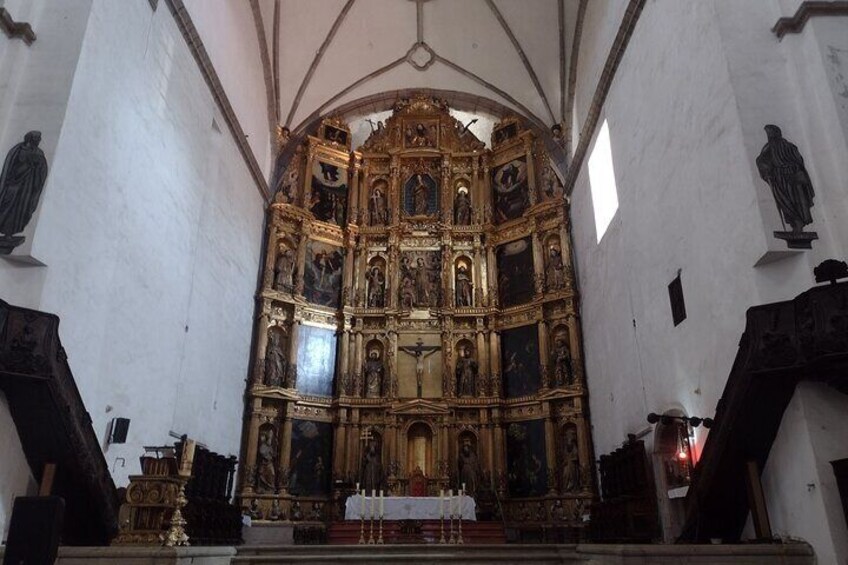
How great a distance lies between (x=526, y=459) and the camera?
59.0ft

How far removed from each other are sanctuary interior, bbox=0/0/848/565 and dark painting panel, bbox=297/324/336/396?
0.22 ft

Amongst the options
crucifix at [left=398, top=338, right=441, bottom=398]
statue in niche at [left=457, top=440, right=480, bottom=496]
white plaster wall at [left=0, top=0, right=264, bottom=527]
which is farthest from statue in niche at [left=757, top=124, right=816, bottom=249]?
crucifix at [left=398, top=338, right=441, bottom=398]

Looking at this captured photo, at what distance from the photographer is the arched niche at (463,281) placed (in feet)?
66.1

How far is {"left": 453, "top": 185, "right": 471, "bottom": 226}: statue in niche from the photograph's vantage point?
21.2 meters

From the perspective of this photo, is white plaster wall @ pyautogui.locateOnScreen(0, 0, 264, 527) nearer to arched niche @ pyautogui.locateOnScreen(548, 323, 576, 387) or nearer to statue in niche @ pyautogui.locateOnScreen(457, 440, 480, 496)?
statue in niche @ pyautogui.locateOnScreen(457, 440, 480, 496)

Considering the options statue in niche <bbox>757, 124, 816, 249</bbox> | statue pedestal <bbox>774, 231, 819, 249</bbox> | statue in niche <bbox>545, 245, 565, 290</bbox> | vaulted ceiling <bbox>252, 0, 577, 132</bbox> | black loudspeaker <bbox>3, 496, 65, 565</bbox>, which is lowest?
black loudspeaker <bbox>3, 496, 65, 565</bbox>

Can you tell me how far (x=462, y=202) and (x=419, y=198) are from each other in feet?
4.60

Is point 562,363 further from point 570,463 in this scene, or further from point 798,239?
point 798,239

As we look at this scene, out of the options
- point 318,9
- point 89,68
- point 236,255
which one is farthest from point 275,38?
point 89,68

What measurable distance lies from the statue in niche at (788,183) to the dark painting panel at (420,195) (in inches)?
524

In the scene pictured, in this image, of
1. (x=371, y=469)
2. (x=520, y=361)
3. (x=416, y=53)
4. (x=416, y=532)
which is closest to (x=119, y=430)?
(x=416, y=532)

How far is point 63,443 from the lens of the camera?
8328 millimetres

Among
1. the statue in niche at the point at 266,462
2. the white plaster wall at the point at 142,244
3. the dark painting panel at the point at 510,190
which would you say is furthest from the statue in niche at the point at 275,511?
the dark painting panel at the point at 510,190

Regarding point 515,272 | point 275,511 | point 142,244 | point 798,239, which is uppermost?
point 515,272
